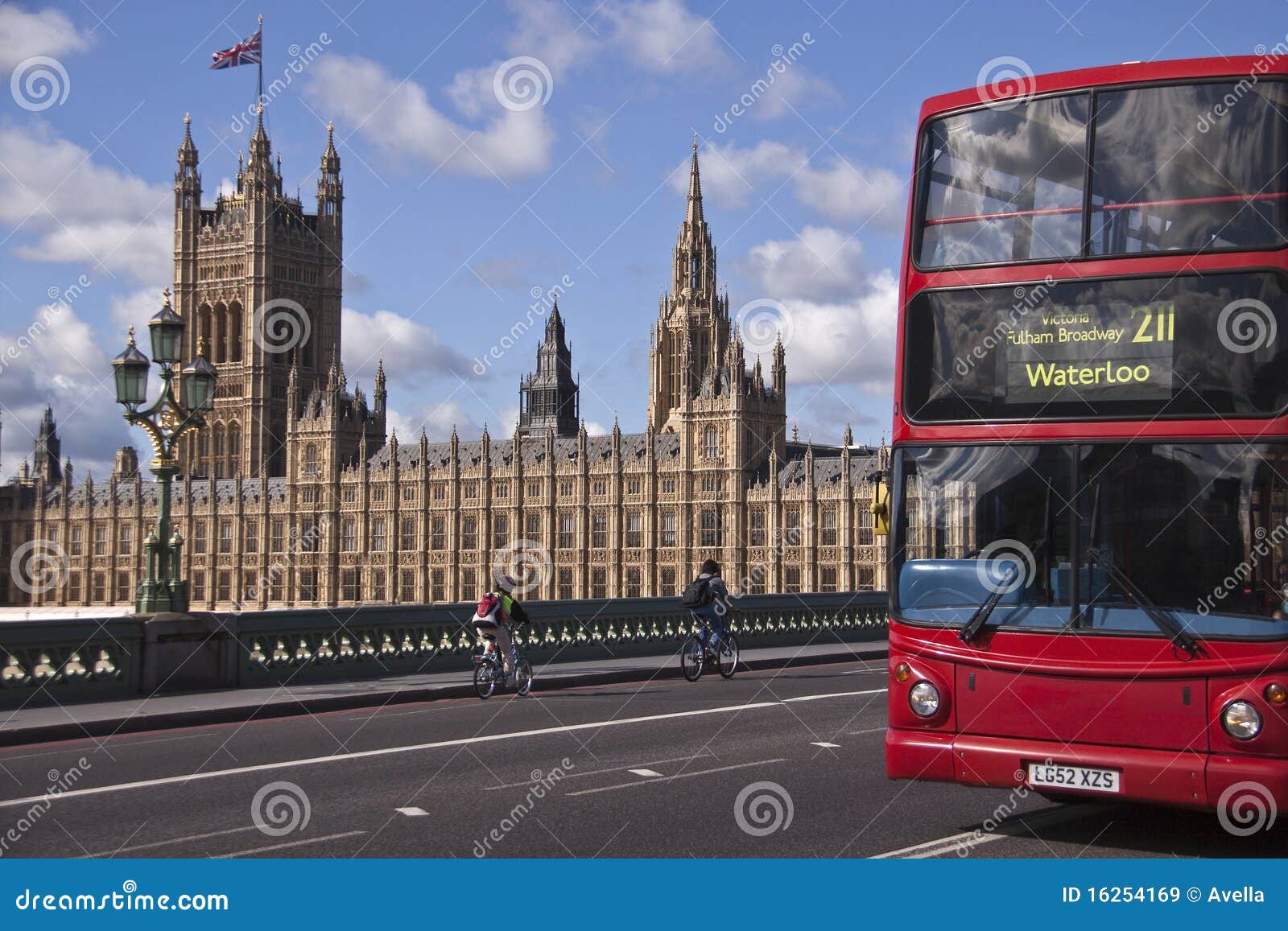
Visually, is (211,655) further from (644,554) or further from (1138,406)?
(644,554)

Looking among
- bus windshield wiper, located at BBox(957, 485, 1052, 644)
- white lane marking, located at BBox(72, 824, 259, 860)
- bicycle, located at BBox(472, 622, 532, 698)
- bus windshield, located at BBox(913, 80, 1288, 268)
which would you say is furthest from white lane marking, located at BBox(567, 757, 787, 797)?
bicycle, located at BBox(472, 622, 532, 698)

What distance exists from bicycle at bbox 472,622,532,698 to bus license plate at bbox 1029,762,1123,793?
10.4 metres

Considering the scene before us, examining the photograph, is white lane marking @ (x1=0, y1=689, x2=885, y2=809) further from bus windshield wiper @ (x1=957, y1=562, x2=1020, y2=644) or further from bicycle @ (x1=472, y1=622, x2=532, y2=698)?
bus windshield wiper @ (x1=957, y1=562, x2=1020, y2=644)

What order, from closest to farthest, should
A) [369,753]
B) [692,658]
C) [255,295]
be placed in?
[369,753] → [692,658] → [255,295]

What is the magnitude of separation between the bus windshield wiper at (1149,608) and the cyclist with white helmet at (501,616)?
1033 centimetres

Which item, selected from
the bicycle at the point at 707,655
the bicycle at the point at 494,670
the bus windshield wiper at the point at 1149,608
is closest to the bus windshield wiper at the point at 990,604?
the bus windshield wiper at the point at 1149,608

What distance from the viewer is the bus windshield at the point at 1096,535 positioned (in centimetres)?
820

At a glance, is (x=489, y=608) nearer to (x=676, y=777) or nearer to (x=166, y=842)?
(x=676, y=777)

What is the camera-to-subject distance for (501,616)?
717 inches

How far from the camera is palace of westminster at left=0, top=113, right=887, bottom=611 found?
85750 millimetres

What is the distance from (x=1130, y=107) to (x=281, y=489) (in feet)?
339

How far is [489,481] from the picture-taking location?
9575cm

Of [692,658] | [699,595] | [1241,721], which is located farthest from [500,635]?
[1241,721]

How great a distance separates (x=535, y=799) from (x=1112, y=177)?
5695mm
